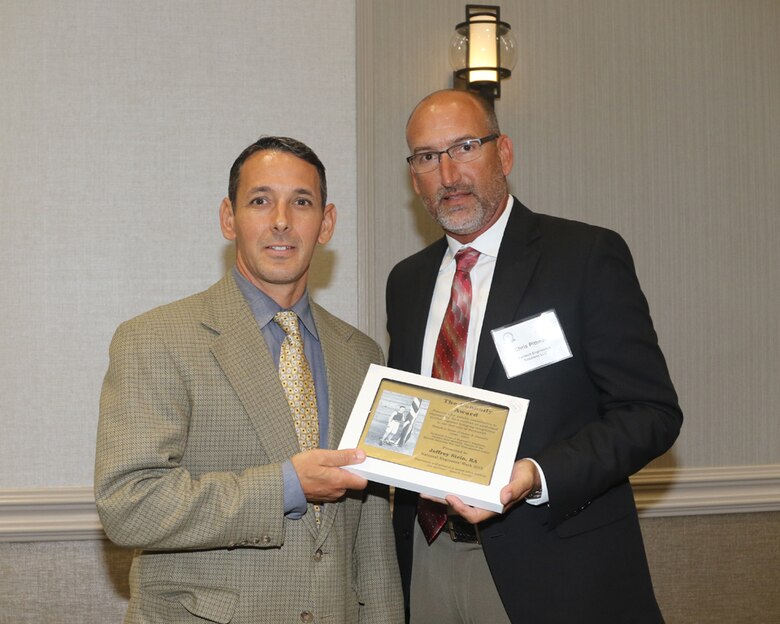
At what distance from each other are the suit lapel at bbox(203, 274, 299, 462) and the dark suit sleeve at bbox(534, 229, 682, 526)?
67 cm

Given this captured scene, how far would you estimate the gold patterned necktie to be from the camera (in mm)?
2088

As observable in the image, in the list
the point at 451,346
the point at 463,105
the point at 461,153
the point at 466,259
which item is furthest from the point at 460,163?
the point at 451,346

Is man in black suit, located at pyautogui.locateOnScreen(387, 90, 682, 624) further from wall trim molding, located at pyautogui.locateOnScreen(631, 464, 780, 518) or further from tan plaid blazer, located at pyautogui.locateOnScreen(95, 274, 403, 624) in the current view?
wall trim molding, located at pyautogui.locateOnScreen(631, 464, 780, 518)

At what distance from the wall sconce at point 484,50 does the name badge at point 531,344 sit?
1347mm

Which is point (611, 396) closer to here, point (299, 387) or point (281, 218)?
point (299, 387)

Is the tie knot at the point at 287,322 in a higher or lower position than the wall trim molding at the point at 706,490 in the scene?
higher

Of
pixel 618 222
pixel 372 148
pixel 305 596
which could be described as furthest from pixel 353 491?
pixel 618 222

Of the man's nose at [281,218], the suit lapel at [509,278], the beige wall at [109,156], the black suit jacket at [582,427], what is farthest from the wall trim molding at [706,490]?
the man's nose at [281,218]

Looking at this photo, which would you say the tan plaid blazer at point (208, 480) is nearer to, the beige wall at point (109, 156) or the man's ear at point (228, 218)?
the man's ear at point (228, 218)

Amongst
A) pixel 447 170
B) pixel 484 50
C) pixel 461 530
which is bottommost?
pixel 461 530

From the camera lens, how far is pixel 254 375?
205cm

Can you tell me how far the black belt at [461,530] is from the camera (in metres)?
2.30

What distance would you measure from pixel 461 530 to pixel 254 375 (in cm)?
75

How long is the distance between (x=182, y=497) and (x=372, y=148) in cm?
189
